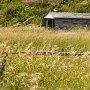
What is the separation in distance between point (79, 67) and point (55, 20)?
2930 centimetres

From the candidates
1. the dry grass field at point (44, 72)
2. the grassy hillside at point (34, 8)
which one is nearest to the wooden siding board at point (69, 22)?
the grassy hillside at point (34, 8)

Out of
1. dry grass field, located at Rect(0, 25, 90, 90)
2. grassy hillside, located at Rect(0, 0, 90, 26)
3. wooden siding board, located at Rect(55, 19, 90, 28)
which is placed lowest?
grassy hillside, located at Rect(0, 0, 90, 26)

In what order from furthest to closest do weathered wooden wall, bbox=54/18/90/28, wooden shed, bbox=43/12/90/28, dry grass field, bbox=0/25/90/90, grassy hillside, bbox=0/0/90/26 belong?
grassy hillside, bbox=0/0/90/26, weathered wooden wall, bbox=54/18/90/28, wooden shed, bbox=43/12/90/28, dry grass field, bbox=0/25/90/90

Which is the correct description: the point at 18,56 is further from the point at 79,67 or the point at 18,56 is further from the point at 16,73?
the point at 79,67

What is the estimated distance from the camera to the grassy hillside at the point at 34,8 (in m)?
38.8

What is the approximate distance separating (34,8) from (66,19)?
18.2 feet

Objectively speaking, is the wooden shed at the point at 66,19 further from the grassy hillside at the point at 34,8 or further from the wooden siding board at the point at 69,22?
the grassy hillside at the point at 34,8

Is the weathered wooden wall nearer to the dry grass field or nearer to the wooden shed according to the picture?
the wooden shed

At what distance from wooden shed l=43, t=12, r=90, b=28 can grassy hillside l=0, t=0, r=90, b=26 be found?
196 cm

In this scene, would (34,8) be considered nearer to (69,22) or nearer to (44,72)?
(69,22)

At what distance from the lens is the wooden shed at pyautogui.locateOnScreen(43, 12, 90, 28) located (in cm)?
3509

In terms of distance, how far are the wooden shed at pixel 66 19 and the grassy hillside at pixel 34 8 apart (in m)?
1.96

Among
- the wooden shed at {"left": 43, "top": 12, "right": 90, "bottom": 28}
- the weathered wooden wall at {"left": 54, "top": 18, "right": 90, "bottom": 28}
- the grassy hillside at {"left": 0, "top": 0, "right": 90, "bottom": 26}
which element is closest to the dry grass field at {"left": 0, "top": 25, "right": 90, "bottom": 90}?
the wooden shed at {"left": 43, "top": 12, "right": 90, "bottom": 28}

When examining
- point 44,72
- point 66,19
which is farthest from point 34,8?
point 44,72
